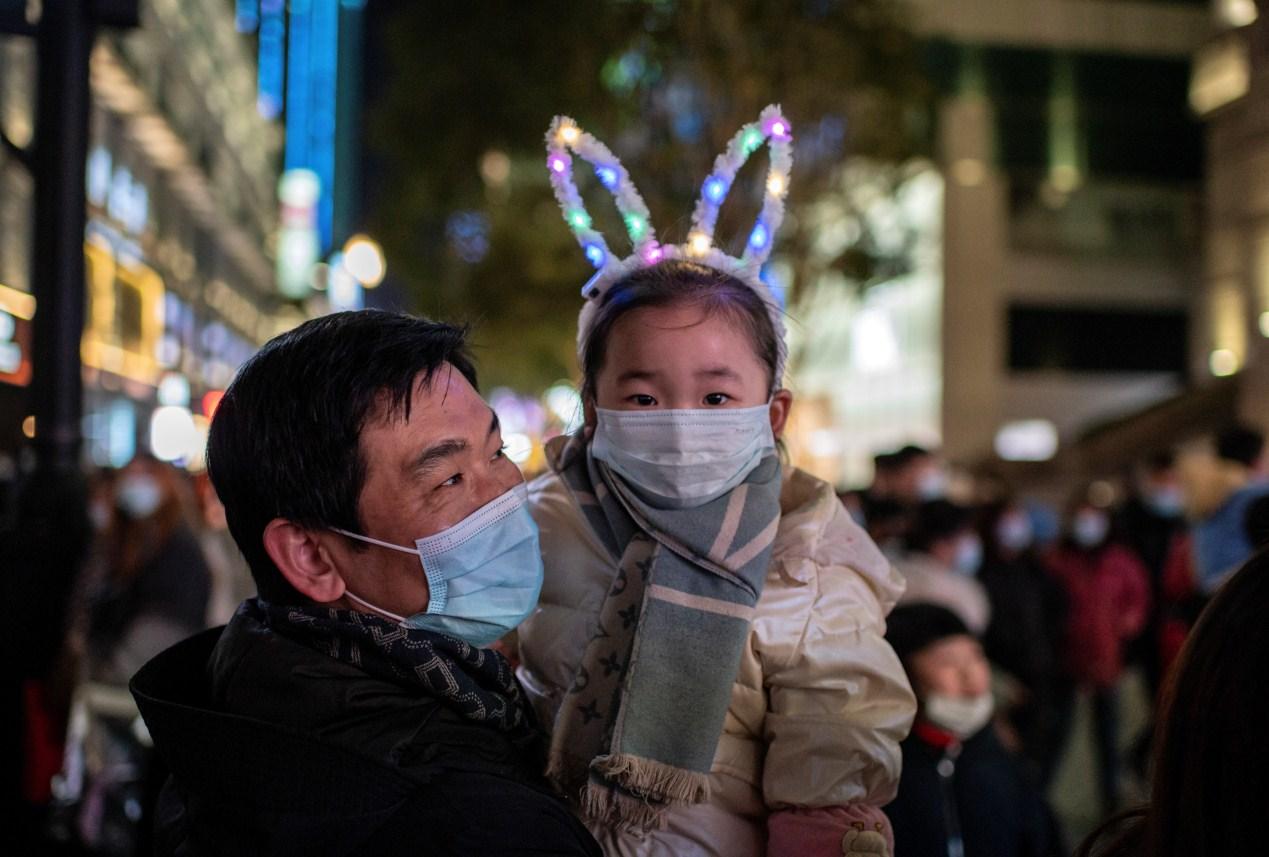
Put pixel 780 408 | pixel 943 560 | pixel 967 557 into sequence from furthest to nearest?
pixel 967 557 → pixel 943 560 → pixel 780 408

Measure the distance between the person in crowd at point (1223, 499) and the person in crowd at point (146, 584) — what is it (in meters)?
4.92

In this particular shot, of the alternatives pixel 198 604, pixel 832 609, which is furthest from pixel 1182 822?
pixel 198 604

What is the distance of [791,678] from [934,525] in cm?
455

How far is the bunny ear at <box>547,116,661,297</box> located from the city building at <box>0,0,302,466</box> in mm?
16050

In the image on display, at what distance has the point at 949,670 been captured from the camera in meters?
4.11

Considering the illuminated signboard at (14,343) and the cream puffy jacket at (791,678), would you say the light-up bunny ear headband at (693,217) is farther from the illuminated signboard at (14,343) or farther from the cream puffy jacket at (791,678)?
the illuminated signboard at (14,343)

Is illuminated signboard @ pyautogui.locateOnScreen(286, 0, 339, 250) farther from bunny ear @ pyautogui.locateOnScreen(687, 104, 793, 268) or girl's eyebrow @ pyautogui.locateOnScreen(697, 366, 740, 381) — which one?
girl's eyebrow @ pyautogui.locateOnScreen(697, 366, 740, 381)

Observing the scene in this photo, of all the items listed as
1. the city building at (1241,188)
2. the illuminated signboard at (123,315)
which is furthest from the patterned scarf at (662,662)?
the illuminated signboard at (123,315)

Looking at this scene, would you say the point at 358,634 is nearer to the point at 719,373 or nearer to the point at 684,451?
the point at 684,451

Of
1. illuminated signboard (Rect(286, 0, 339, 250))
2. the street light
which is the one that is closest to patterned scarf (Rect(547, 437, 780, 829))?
the street light

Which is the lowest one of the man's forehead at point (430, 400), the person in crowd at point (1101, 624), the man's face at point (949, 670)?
the person in crowd at point (1101, 624)

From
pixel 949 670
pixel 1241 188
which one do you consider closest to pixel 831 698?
pixel 949 670

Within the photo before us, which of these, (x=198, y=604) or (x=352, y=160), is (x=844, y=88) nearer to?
(x=198, y=604)

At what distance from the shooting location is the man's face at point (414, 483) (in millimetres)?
1982
